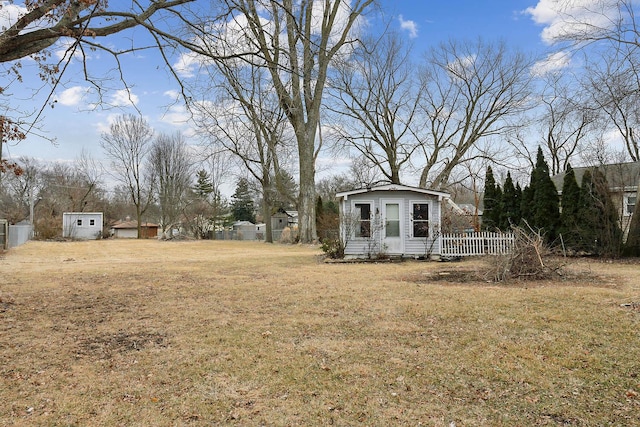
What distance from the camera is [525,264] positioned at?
338 inches

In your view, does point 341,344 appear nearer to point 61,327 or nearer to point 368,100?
point 61,327

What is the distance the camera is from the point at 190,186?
143 ft

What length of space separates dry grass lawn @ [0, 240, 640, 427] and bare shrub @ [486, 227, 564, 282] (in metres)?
0.79

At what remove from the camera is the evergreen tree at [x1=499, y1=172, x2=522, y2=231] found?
54.2 ft

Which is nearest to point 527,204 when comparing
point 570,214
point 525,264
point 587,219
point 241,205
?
point 570,214

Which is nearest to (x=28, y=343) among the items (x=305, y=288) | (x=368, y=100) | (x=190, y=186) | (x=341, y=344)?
(x=341, y=344)

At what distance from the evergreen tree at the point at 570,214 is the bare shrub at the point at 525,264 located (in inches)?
240

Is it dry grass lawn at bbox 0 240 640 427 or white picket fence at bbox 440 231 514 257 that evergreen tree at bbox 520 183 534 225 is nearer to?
white picket fence at bbox 440 231 514 257

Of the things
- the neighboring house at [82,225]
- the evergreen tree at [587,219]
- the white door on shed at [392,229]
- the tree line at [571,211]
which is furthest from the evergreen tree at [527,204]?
the neighboring house at [82,225]

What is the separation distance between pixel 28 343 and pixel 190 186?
4061cm

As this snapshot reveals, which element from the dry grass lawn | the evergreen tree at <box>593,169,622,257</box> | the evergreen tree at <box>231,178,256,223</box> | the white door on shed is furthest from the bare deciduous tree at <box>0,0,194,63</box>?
the evergreen tree at <box>231,178,256,223</box>

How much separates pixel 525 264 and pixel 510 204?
29.3ft

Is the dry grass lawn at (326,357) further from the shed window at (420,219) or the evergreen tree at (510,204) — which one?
the evergreen tree at (510,204)

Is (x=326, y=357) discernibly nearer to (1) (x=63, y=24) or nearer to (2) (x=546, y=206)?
(1) (x=63, y=24)
